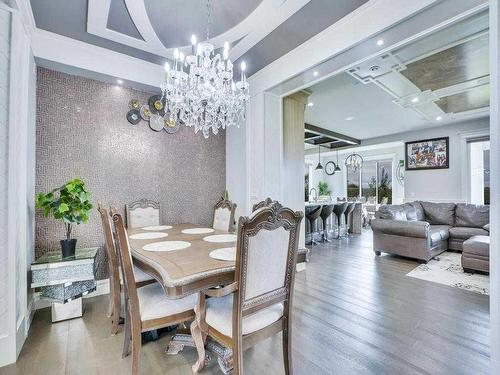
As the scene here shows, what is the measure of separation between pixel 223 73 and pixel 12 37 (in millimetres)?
1674

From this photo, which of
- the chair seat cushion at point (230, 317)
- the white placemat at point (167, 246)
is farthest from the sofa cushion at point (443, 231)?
the white placemat at point (167, 246)

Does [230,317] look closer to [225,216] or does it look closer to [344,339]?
[344,339]

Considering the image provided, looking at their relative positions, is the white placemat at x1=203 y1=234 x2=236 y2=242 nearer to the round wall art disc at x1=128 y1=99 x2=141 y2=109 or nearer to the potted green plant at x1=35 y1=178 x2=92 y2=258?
the potted green plant at x1=35 y1=178 x2=92 y2=258

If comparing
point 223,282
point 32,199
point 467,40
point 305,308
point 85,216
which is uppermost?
point 467,40

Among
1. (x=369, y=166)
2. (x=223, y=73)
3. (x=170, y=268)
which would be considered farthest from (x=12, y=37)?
(x=369, y=166)

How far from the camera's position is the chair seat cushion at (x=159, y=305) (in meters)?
1.60

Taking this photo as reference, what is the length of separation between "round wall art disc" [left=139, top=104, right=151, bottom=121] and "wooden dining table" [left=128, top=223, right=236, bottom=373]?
2.01 meters

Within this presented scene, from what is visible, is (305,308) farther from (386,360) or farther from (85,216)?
(85,216)

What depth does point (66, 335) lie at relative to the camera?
2152mm

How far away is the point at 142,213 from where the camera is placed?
3.29m

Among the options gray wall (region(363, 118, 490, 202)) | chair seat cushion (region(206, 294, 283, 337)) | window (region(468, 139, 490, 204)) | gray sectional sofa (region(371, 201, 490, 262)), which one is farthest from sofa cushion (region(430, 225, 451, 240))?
chair seat cushion (region(206, 294, 283, 337))

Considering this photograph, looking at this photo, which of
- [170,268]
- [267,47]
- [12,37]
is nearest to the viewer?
[170,268]

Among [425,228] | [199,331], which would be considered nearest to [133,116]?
[199,331]

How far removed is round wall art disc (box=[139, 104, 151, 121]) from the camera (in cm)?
347
